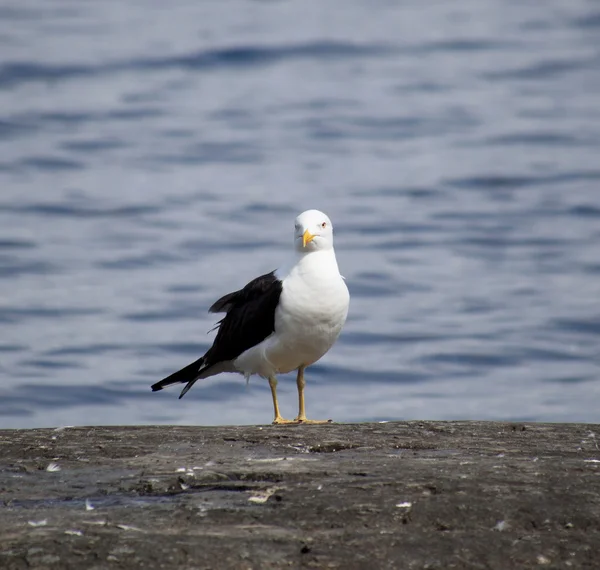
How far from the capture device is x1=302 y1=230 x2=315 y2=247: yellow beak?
692cm

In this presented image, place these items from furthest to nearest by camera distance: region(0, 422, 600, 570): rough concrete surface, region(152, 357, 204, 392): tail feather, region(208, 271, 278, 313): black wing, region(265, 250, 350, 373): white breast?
region(152, 357, 204, 392): tail feather < region(208, 271, 278, 313): black wing < region(265, 250, 350, 373): white breast < region(0, 422, 600, 570): rough concrete surface

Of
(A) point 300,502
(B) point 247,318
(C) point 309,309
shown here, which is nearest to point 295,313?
(C) point 309,309

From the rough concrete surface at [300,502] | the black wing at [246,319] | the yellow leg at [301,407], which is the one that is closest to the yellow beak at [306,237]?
the black wing at [246,319]

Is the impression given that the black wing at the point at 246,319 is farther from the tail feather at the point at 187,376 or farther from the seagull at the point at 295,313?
the tail feather at the point at 187,376

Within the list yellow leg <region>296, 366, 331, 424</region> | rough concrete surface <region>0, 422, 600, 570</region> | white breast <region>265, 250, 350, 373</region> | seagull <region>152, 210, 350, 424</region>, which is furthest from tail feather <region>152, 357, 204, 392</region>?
rough concrete surface <region>0, 422, 600, 570</region>

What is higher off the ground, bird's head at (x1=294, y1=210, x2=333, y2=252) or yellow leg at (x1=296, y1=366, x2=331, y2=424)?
bird's head at (x1=294, y1=210, x2=333, y2=252)

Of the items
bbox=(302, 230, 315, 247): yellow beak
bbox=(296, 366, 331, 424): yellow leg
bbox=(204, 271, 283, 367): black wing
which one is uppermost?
bbox=(302, 230, 315, 247): yellow beak

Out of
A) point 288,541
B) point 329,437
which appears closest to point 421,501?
point 288,541

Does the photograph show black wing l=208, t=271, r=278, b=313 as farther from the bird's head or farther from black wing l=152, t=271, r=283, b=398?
the bird's head

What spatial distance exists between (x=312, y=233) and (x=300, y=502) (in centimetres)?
265

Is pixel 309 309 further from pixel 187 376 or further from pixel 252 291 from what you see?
pixel 187 376

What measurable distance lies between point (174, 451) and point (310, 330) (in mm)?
1529

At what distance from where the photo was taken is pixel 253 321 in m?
7.01

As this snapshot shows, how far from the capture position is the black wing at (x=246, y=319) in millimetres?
6949
